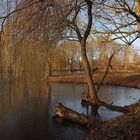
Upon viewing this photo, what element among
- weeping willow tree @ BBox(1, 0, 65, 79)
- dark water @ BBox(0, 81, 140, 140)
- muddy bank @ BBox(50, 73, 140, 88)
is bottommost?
dark water @ BBox(0, 81, 140, 140)

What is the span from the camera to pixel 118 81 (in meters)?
37.9

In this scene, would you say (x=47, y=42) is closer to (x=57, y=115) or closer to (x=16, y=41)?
(x=16, y=41)

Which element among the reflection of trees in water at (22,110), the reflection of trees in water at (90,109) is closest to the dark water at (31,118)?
the reflection of trees in water at (22,110)

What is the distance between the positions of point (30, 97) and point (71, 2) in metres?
11.0

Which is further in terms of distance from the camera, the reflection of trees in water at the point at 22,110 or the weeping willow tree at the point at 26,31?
the reflection of trees in water at the point at 22,110

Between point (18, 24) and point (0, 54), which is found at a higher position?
point (18, 24)

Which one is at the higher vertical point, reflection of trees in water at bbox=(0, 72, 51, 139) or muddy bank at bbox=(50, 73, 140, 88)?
muddy bank at bbox=(50, 73, 140, 88)

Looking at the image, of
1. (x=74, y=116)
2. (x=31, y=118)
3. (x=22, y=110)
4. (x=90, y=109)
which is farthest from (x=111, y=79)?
(x=74, y=116)

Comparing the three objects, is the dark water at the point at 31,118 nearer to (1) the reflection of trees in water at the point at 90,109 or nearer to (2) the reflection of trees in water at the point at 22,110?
(2) the reflection of trees in water at the point at 22,110

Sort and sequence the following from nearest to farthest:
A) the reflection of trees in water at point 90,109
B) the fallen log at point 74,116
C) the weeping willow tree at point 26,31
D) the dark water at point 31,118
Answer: the weeping willow tree at point 26,31 → the dark water at point 31,118 → the fallen log at point 74,116 → the reflection of trees in water at point 90,109

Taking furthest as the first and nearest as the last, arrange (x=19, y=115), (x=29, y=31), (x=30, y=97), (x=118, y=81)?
(x=118, y=81) < (x=30, y=97) < (x=19, y=115) < (x=29, y=31)

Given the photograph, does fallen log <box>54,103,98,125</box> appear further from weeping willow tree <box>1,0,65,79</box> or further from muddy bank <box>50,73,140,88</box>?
muddy bank <box>50,73,140,88</box>

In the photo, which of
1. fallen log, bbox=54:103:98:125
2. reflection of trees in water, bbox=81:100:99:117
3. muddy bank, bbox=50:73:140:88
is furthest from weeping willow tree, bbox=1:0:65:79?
muddy bank, bbox=50:73:140:88

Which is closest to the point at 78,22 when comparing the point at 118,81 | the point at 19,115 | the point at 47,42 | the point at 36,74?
the point at 36,74
